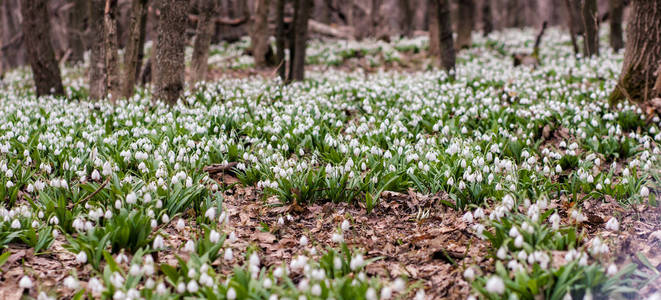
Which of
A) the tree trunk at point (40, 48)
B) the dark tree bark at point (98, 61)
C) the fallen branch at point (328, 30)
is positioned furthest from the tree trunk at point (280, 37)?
the fallen branch at point (328, 30)

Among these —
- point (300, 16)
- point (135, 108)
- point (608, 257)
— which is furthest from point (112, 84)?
point (608, 257)

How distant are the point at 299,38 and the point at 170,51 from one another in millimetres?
3206

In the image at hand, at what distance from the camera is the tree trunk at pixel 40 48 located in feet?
31.5

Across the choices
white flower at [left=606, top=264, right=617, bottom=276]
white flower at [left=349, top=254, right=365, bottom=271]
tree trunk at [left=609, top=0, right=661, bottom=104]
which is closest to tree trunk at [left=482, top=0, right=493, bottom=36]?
tree trunk at [left=609, top=0, right=661, bottom=104]

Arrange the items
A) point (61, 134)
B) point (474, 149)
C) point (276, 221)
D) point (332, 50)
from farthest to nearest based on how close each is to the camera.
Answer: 1. point (332, 50)
2. point (61, 134)
3. point (474, 149)
4. point (276, 221)

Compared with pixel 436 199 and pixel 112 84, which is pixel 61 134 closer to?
pixel 112 84

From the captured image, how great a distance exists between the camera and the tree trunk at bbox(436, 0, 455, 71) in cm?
1025

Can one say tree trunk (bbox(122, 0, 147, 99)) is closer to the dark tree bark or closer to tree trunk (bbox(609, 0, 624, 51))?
the dark tree bark

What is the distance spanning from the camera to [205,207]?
4.23 m

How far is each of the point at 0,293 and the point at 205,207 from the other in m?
1.55

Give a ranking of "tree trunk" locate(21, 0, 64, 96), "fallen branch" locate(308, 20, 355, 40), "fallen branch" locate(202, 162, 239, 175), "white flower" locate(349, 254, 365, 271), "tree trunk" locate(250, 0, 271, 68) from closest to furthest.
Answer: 1. "white flower" locate(349, 254, 365, 271)
2. "fallen branch" locate(202, 162, 239, 175)
3. "tree trunk" locate(21, 0, 64, 96)
4. "tree trunk" locate(250, 0, 271, 68)
5. "fallen branch" locate(308, 20, 355, 40)

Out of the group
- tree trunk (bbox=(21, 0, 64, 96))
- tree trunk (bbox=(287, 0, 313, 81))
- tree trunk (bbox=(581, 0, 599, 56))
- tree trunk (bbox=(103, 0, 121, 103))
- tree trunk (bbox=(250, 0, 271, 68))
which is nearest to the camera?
tree trunk (bbox=(103, 0, 121, 103))

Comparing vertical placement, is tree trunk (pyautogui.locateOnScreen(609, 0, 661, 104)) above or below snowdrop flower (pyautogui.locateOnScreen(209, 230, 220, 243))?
above

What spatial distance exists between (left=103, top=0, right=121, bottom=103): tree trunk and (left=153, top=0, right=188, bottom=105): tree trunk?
0.97 metres
